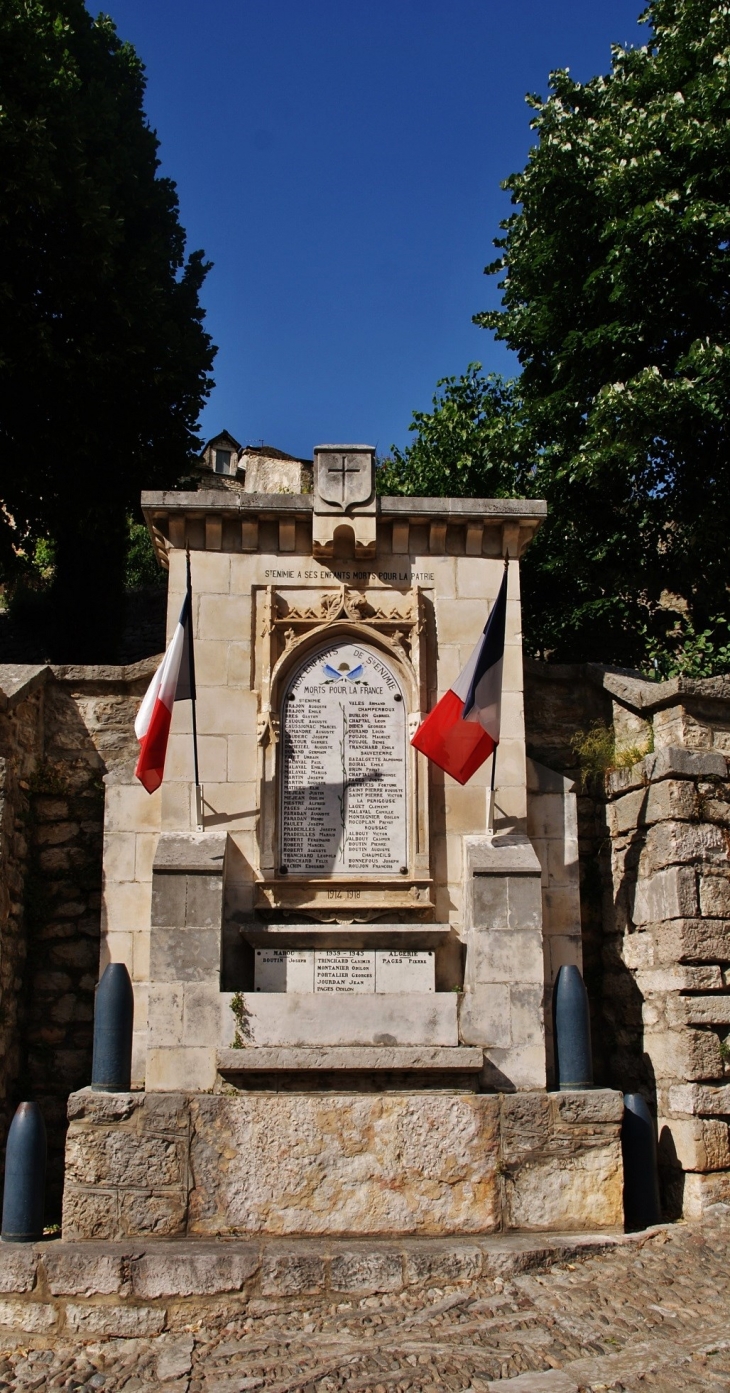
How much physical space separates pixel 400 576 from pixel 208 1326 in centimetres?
504

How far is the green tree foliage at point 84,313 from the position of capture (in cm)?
1284

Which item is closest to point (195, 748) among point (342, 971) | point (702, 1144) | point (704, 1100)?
point (342, 971)

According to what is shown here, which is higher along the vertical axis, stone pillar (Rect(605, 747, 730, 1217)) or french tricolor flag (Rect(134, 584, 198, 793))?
french tricolor flag (Rect(134, 584, 198, 793))

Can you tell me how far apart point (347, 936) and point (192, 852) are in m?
1.17

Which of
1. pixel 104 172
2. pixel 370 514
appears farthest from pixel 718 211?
pixel 104 172

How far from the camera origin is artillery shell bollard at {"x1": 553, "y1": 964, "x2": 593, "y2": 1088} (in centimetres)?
740

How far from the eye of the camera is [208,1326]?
246 inches

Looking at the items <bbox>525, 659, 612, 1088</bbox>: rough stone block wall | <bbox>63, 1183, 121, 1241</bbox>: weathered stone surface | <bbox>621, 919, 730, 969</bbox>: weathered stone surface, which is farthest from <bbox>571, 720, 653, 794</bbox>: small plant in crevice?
<bbox>63, 1183, 121, 1241</bbox>: weathered stone surface

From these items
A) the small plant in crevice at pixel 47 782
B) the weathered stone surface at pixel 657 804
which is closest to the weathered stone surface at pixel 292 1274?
the weathered stone surface at pixel 657 804

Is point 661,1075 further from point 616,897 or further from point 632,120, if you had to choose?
point 632,120

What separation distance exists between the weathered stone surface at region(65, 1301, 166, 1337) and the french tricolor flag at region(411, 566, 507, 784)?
3660 millimetres

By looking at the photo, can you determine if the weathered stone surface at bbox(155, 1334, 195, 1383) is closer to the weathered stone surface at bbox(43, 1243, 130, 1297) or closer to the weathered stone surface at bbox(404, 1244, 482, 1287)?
the weathered stone surface at bbox(43, 1243, 130, 1297)

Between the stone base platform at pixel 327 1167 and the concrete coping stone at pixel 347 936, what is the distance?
99cm

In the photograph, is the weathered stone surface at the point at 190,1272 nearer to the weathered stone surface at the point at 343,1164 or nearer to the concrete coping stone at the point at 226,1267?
the concrete coping stone at the point at 226,1267
